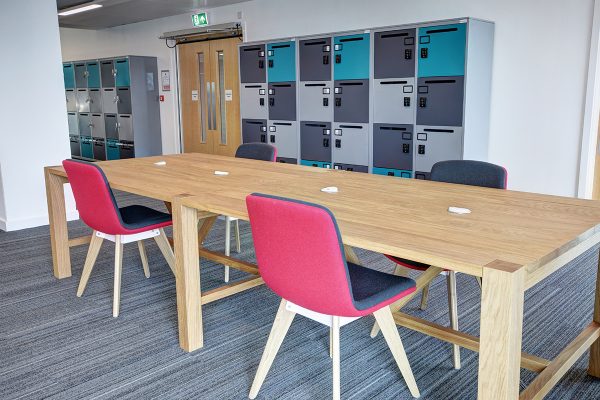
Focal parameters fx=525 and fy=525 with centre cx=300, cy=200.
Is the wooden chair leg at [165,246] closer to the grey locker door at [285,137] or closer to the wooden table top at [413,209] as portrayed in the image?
the wooden table top at [413,209]

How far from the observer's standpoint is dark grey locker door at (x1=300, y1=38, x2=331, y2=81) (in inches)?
216

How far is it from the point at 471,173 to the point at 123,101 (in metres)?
6.99

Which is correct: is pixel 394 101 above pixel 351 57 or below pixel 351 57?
below

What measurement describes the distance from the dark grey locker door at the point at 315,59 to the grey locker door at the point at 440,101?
114 cm

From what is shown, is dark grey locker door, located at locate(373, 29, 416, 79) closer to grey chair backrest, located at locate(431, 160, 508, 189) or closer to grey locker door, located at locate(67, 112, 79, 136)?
grey chair backrest, located at locate(431, 160, 508, 189)

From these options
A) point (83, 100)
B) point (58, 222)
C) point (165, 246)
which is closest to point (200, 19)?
point (83, 100)

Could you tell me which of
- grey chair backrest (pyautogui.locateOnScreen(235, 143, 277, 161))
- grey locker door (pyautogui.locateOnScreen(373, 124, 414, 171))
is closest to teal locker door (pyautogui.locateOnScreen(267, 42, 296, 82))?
grey locker door (pyautogui.locateOnScreen(373, 124, 414, 171))

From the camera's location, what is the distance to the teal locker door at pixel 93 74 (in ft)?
28.7

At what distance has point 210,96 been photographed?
7777 mm

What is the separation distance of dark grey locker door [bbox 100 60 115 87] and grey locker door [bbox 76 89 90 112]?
0.63 m

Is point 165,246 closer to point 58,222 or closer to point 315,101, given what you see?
point 58,222

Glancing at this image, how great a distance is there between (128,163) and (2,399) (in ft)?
5.62

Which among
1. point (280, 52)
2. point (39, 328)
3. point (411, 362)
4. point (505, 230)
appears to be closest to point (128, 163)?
point (39, 328)

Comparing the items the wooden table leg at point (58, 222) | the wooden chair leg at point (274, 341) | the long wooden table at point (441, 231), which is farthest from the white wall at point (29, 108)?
the wooden chair leg at point (274, 341)
